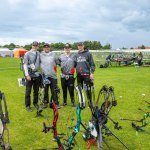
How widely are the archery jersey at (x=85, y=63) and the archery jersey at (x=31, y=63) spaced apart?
1.28m

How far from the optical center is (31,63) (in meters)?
9.31

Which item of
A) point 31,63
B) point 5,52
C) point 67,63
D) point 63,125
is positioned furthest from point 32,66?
point 5,52

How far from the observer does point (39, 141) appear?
6898 mm

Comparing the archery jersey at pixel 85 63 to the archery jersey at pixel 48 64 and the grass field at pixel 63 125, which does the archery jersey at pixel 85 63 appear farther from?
the grass field at pixel 63 125

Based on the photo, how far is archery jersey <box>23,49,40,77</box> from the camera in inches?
363

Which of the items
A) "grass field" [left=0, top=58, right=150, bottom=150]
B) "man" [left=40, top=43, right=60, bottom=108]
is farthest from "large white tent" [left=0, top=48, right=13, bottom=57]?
"man" [left=40, top=43, right=60, bottom=108]

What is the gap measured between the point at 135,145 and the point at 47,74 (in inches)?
157

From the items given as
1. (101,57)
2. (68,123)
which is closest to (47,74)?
(68,123)

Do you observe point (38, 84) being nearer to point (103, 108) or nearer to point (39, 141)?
point (39, 141)

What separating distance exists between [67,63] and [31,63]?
1227mm

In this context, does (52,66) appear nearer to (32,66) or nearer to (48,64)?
(48,64)

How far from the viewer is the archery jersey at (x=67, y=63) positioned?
991cm

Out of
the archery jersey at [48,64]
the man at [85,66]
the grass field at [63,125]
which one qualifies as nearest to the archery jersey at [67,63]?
the man at [85,66]

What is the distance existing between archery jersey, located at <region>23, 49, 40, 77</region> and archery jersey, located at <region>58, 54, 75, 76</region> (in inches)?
35.3
